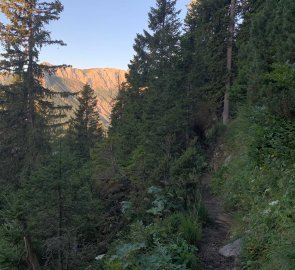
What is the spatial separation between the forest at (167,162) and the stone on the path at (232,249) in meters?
0.16

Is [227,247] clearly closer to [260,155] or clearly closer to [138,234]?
[138,234]

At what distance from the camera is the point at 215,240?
6.77 m

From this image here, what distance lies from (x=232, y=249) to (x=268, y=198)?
1420mm

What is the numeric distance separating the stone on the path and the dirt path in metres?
0.08

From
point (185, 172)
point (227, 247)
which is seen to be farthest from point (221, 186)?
point (227, 247)

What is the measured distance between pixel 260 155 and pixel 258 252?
2826mm

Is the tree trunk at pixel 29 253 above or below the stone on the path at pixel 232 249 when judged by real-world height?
below

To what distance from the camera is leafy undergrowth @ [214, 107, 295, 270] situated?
15.7 ft

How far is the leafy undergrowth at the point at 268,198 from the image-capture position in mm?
4789

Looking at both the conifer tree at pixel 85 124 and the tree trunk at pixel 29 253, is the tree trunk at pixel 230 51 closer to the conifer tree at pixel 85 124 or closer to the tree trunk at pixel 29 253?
the tree trunk at pixel 29 253

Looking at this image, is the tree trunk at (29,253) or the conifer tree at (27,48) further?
the conifer tree at (27,48)

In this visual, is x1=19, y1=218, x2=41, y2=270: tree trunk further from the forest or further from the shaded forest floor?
the shaded forest floor

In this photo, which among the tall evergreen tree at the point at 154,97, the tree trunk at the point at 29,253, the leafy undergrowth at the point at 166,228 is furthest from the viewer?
the tall evergreen tree at the point at 154,97

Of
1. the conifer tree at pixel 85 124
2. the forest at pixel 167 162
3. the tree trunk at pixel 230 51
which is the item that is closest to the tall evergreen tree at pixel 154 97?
the forest at pixel 167 162
